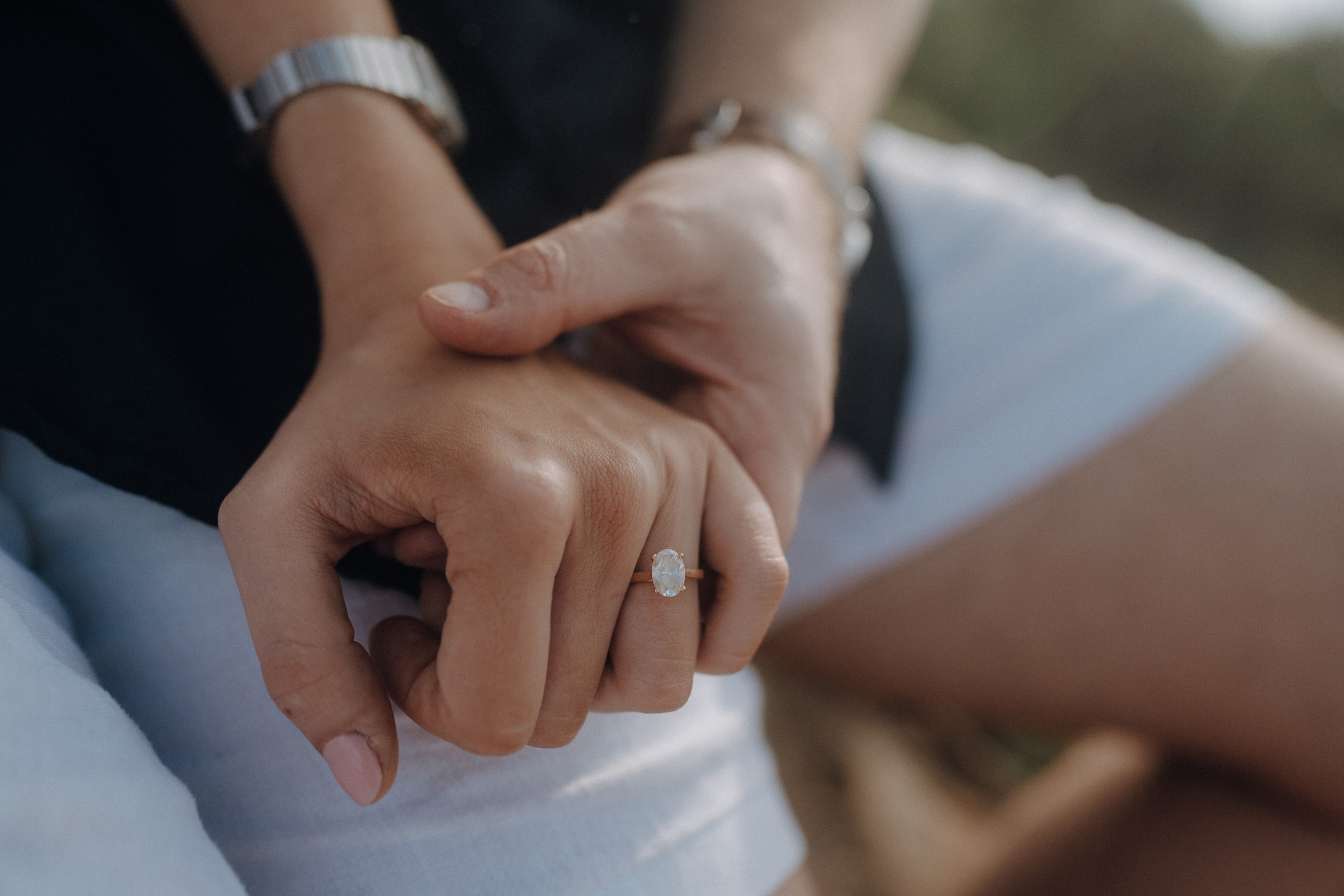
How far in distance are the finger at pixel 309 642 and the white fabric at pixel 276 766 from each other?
8 cm

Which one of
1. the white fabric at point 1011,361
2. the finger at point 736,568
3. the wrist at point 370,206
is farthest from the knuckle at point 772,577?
the white fabric at point 1011,361

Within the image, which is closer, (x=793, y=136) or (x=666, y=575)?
(x=666, y=575)

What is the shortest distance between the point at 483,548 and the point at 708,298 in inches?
13.1

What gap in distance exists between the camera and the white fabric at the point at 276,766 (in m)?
0.55

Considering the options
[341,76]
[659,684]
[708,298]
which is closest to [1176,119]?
[708,298]

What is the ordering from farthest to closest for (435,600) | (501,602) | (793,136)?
(793,136)
(435,600)
(501,602)

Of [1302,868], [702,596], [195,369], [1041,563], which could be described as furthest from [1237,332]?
[195,369]

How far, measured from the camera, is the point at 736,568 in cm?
59

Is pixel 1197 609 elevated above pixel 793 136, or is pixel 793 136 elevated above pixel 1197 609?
pixel 793 136

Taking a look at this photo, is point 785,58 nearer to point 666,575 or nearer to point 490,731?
point 666,575

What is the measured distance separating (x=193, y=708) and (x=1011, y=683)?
92 centimetres

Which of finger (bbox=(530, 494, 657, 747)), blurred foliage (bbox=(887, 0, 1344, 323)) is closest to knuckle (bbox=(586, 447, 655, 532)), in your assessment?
finger (bbox=(530, 494, 657, 747))

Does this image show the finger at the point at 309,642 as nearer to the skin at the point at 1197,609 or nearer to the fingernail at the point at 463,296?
the fingernail at the point at 463,296

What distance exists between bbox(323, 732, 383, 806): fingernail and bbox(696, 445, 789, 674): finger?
0.81ft
